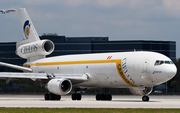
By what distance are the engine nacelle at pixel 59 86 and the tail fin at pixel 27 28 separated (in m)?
11.5

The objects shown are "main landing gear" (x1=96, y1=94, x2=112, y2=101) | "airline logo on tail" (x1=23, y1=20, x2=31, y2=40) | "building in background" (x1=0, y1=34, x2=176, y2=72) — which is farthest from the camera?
"building in background" (x1=0, y1=34, x2=176, y2=72)

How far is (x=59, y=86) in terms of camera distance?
40.5m

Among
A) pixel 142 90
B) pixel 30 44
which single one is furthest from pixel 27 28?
pixel 142 90

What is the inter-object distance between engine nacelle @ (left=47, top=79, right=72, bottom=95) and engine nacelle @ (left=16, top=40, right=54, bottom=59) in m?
8.65

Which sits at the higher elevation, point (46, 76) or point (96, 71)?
point (96, 71)

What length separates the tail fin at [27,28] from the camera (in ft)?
171

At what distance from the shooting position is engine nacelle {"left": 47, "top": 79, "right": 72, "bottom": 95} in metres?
40.6

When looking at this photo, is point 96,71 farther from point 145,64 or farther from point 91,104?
point 91,104

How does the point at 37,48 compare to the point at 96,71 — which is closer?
the point at 96,71

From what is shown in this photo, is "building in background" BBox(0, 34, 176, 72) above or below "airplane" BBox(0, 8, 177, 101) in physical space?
above

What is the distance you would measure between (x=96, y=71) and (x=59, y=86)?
4720 mm

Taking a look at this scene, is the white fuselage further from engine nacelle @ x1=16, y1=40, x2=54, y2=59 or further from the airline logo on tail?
the airline logo on tail

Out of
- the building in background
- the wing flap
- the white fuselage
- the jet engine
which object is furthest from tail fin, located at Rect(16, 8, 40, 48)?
the building in background

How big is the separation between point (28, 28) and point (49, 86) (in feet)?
45.5
